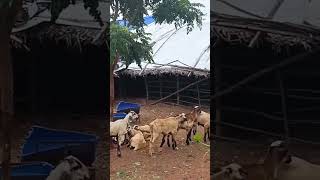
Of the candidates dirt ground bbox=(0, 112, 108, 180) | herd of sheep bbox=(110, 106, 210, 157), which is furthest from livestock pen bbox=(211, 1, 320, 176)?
herd of sheep bbox=(110, 106, 210, 157)

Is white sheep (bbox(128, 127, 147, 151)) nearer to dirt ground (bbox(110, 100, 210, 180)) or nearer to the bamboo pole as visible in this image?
dirt ground (bbox(110, 100, 210, 180))

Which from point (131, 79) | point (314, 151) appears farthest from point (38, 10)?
point (314, 151)

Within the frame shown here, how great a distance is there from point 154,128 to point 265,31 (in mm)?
1801

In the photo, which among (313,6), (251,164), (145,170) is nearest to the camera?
(313,6)

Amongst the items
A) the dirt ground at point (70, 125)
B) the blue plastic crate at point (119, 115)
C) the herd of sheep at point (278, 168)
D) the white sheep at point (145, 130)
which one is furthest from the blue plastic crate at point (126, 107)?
the herd of sheep at point (278, 168)

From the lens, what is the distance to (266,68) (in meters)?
2.67

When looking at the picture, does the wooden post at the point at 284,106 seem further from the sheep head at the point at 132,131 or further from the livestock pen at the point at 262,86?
the sheep head at the point at 132,131

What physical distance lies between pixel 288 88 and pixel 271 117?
0.23 m

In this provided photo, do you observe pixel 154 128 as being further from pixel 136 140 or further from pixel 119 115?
pixel 119 115

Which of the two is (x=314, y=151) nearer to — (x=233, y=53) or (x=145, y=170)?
(x=233, y=53)

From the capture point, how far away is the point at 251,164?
2.73 meters

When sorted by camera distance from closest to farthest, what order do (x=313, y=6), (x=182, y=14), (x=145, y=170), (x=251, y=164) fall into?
(x=313, y=6)
(x=251, y=164)
(x=145, y=170)
(x=182, y=14)

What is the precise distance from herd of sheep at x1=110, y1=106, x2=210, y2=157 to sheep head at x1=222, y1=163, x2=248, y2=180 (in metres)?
1.02

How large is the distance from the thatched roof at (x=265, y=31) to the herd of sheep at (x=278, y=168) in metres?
0.68
